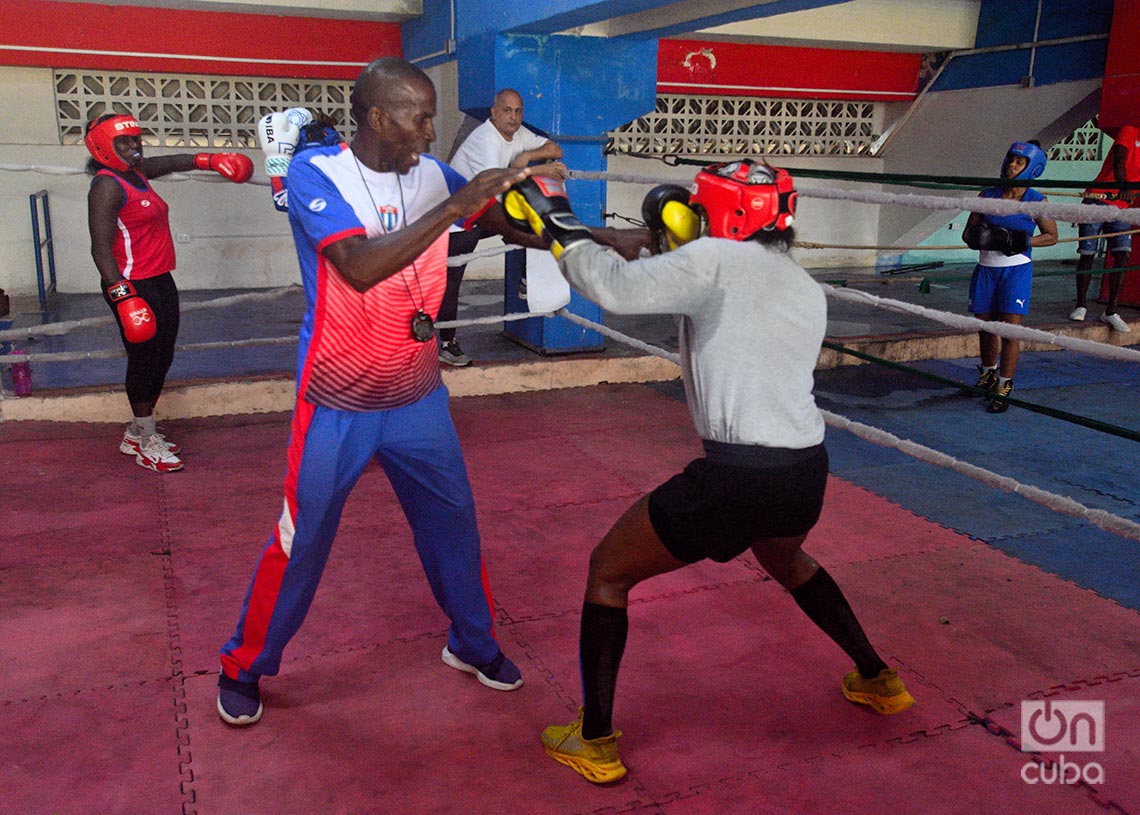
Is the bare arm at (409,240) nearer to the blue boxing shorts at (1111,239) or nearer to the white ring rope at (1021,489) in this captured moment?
the white ring rope at (1021,489)

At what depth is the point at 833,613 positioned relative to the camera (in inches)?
88.1

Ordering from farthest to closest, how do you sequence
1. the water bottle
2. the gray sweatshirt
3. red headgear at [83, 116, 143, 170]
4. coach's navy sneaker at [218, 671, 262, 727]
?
the water bottle, red headgear at [83, 116, 143, 170], coach's navy sneaker at [218, 671, 262, 727], the gray sweatshirt

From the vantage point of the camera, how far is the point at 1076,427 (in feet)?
Result: 16.4

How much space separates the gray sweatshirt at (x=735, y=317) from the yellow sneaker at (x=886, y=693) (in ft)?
2.54

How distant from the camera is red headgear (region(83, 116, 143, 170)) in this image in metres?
3.87

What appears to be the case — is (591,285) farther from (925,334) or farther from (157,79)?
(157,79)

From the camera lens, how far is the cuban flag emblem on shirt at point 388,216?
2.08 metres

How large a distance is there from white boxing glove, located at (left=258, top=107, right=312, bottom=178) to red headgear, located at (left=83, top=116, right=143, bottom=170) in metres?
0.59

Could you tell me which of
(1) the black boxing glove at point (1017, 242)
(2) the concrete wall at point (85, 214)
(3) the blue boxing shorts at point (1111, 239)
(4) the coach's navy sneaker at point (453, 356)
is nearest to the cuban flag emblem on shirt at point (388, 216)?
(4) the coach's navy sneaker at point (453, 356)

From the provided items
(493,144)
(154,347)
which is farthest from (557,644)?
(493,144)

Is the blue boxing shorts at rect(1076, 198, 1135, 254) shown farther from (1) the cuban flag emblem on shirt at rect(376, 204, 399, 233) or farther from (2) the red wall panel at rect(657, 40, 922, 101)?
(1) the cuban flag emblem on shirt at rect(376, 204, 399, 233)

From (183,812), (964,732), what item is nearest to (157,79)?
(183,812)

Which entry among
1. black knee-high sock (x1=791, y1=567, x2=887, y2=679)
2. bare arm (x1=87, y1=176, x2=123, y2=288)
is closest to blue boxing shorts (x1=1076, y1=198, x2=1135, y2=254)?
black knee-high sock (x1=791, y1=567, x2=887, y2=679)

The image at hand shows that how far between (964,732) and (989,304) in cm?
369
